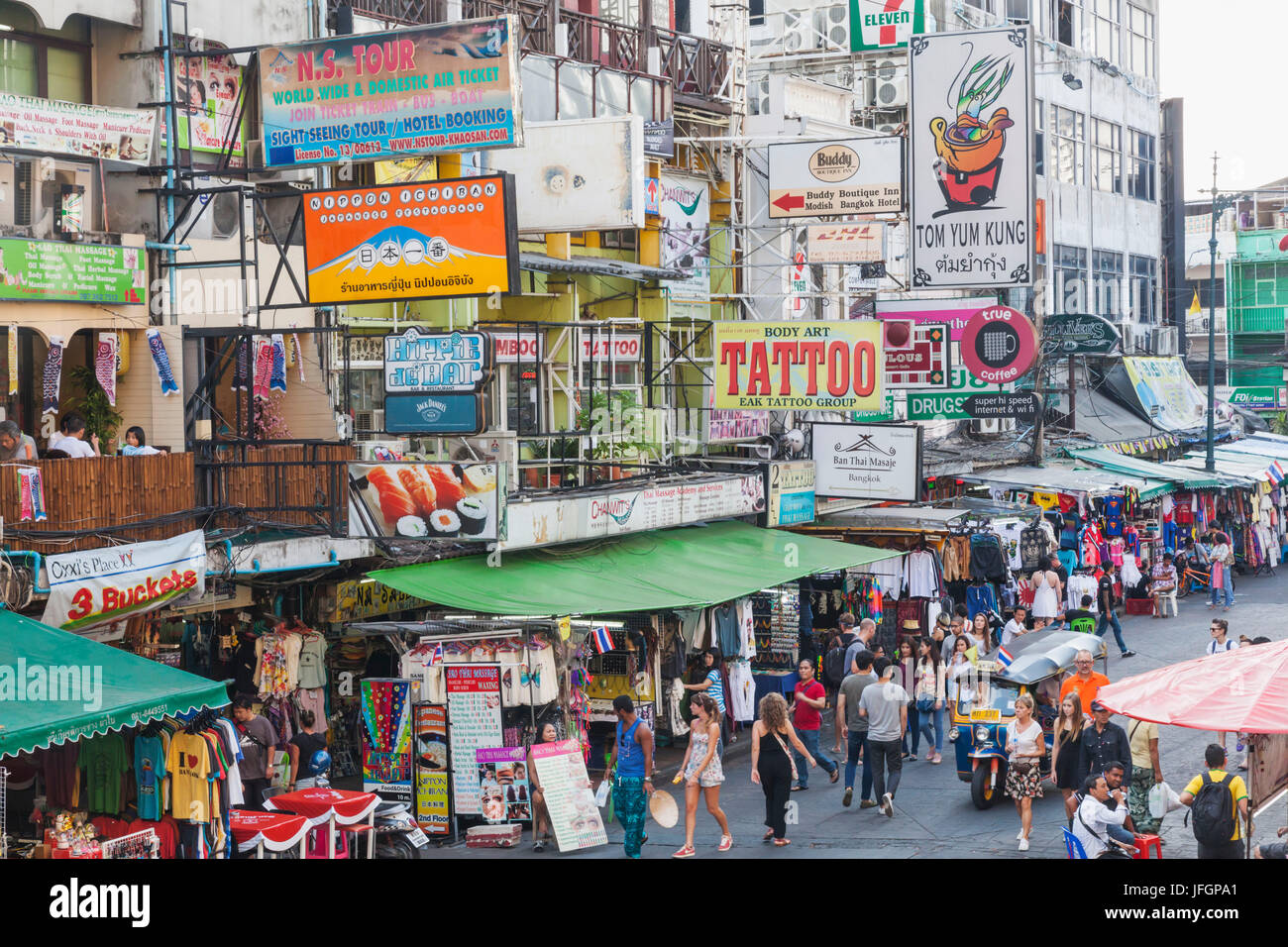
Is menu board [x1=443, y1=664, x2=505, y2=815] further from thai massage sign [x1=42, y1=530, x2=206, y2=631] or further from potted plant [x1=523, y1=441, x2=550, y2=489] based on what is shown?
potted plant [x1=523, y1=441, x2=550, y2=489]

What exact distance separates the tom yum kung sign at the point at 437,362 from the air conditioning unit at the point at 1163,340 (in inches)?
1465

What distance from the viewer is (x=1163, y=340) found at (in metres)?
52.2

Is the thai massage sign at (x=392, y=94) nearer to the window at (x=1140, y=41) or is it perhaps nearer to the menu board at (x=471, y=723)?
the menu board at (x=471, y=723)

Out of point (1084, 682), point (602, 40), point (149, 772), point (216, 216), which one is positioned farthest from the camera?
point (602, 40)

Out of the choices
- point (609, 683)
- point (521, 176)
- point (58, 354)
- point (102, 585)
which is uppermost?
point (521, 176)

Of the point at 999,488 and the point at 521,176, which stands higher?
the point at 521,176

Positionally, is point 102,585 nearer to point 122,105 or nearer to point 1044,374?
point 122,105

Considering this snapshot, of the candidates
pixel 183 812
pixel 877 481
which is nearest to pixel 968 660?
pixel 877 481

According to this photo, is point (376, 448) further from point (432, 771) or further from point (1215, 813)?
point (1215, 813)

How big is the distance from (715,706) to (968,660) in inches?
164

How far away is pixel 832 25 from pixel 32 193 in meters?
23.5

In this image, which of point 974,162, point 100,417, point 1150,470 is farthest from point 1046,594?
point 100,417

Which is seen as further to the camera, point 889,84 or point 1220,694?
point 889,84

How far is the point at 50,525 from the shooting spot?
1477cm
